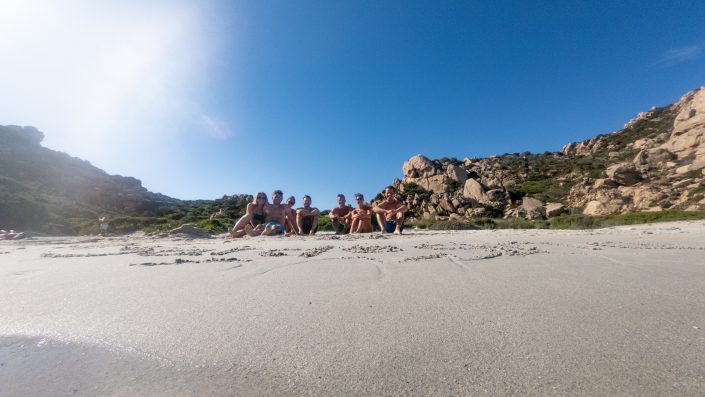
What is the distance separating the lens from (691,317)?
50.2 inches

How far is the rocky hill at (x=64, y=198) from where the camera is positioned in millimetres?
17984

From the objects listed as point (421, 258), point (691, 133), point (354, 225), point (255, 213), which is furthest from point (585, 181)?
point (421, 258)

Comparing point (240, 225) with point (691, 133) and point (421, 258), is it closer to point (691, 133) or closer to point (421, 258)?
point (421, 258)

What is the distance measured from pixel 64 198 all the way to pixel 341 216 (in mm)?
33215

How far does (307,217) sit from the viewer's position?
28.9ft

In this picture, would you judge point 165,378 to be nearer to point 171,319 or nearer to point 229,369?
point 229,369

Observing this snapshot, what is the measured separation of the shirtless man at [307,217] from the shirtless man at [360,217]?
958 mm

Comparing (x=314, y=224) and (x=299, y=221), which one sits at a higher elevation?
(x=299, y=221)

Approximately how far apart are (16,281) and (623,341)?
3.52 metres

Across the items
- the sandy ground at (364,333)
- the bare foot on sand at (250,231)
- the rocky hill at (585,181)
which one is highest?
the rocky hill at (585,181)

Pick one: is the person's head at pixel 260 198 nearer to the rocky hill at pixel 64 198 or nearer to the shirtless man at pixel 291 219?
the shirtless man at pixel 291 219

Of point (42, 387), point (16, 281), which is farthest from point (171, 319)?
point (16, 281)

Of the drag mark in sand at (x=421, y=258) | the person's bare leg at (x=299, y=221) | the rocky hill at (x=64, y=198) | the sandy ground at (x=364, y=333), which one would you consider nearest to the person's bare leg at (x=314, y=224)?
the person's bare leg at (x=299, y=221)

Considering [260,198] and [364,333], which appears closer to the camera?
[364,333]
